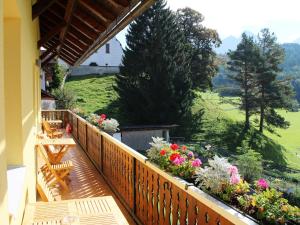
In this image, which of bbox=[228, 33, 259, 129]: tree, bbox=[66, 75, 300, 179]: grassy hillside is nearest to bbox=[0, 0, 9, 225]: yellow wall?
bbox=[66, 75, 300, 179]: grassy hillside

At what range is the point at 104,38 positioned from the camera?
5.86 metres

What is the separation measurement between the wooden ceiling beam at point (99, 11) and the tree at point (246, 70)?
35313mm

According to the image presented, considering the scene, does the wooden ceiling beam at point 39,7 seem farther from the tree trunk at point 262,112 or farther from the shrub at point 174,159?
the tree trunk at point 262,112

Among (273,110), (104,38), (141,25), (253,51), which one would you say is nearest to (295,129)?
(273,110)

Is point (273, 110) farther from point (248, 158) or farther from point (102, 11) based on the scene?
point (102, 11)

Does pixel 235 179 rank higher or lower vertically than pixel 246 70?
lower

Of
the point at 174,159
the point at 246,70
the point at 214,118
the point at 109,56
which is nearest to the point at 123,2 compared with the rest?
the point at 174,159

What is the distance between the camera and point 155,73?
32.2 metres

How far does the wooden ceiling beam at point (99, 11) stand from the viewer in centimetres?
487

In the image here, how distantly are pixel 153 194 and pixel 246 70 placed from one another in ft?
121

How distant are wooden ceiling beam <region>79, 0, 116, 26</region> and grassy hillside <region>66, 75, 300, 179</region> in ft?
91.6

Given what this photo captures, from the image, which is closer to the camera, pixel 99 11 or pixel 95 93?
pixel 99 11

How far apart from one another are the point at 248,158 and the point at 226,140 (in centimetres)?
1213

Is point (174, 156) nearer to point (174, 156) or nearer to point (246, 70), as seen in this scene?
point (174, 156)
